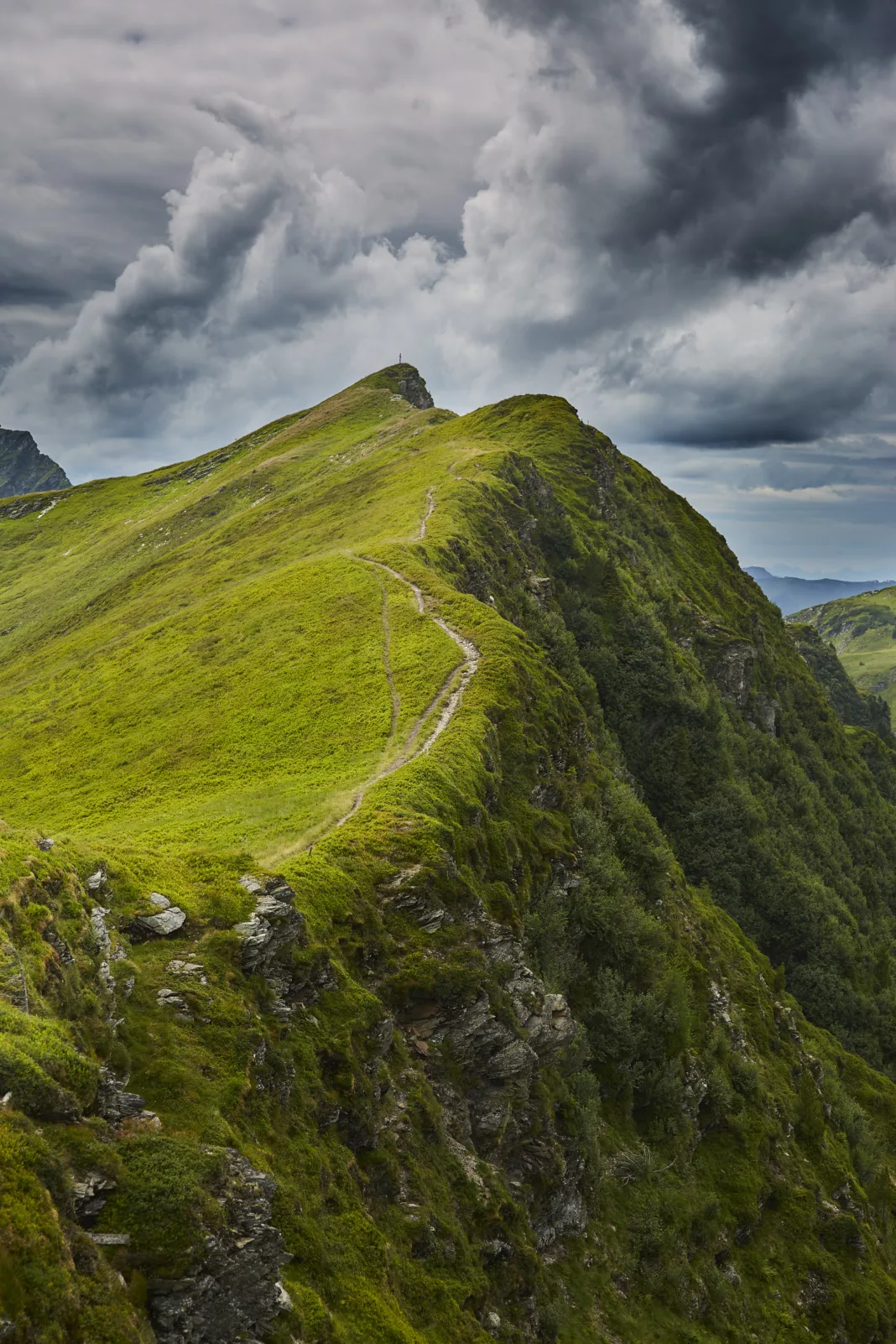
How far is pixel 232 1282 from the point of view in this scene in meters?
17.5

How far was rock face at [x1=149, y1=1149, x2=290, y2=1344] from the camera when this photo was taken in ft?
52.9

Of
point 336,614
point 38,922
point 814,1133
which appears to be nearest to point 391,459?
point 336,614

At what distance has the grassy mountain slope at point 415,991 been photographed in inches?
736

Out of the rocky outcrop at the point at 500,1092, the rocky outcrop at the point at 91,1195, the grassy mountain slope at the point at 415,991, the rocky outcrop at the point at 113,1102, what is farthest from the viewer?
the rocky outcrop at the point at 500,1092

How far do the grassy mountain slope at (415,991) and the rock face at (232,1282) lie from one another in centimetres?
9

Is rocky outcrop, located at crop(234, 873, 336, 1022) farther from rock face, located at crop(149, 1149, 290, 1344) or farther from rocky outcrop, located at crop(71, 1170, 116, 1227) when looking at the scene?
rocky outcrop, located at crop(71, 1170, 116, 1227)

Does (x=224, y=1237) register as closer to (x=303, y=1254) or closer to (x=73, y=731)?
(x=303, y=1254)

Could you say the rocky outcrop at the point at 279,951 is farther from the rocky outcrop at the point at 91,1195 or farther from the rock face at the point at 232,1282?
the rocky outcrop at the point at 91,1195

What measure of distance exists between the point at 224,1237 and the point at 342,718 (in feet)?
150

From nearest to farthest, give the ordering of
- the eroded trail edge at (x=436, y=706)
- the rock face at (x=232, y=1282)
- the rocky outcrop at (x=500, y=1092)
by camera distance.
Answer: the rock face at (x=232, y=1282) → the rocky outcrop at (x=500, y=1092) → the eroded trail edge at (x=436, y=706)

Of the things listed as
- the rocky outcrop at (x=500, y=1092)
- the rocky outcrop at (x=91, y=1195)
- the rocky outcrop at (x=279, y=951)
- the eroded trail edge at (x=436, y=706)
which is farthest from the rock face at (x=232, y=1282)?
the eroded trail edge at (x=436, y=706)

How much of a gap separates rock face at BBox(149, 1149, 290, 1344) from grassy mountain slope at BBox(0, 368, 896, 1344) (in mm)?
95

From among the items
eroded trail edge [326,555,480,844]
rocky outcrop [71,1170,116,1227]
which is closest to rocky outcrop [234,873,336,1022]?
eroded trail edge [326,555,480,844]

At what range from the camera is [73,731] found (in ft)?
258
